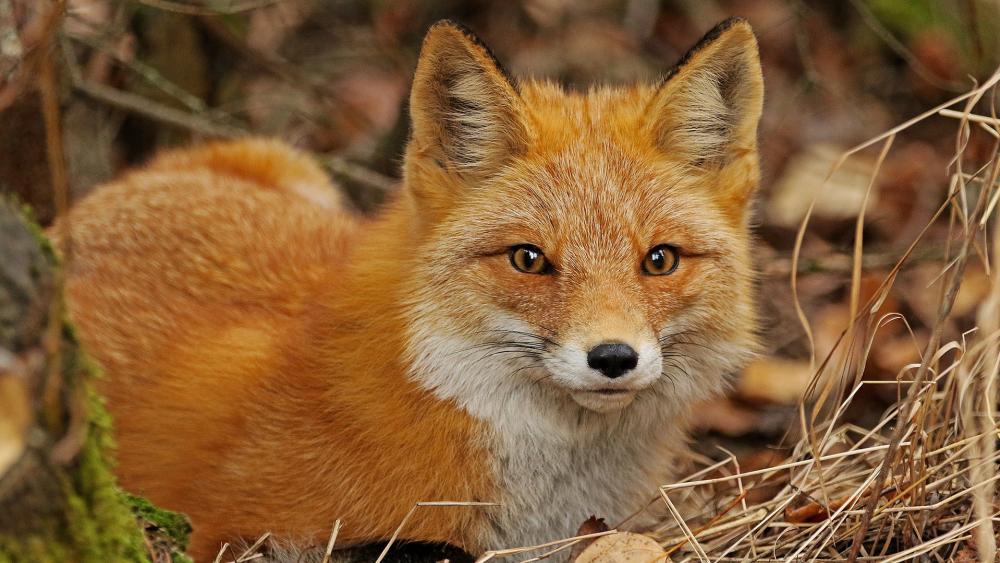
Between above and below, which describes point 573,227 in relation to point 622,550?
above

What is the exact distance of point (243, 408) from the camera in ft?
10.6

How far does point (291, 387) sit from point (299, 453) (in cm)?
22

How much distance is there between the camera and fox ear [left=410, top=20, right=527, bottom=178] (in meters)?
2.93

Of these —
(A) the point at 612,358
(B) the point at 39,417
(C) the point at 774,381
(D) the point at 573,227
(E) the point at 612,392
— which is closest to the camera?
(B) the point at 39,417

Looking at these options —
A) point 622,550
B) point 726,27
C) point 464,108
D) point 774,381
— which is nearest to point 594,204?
point 464,108

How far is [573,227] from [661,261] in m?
0.28

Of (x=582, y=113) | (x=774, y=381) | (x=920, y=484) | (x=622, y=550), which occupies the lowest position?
(x=774, y=381)

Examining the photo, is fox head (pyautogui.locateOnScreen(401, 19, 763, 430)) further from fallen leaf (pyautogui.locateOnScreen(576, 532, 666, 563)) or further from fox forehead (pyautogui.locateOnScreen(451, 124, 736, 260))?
fallen leaf (pyautogui.locateOnScreen(576, 532, 666, 563))

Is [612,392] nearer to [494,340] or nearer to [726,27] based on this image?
[494,340]

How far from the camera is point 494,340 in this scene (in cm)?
289

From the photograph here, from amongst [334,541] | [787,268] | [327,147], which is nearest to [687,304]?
[334,541]

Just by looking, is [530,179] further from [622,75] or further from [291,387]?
[622,75]

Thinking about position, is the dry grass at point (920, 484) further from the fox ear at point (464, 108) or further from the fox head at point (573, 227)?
the fox ear at point (464, 108)

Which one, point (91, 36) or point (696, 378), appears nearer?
point (696, 378)
